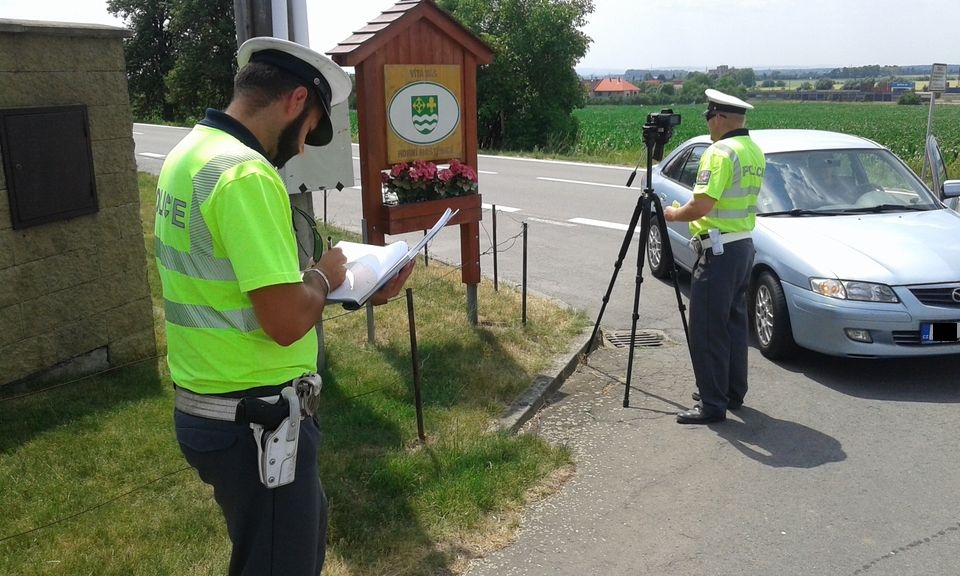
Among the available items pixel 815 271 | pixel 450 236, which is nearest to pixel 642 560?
pixel 815 271

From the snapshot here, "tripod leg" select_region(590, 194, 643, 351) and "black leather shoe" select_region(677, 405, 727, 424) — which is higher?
"tripod leg" select_region(590, 194, 643, 351)

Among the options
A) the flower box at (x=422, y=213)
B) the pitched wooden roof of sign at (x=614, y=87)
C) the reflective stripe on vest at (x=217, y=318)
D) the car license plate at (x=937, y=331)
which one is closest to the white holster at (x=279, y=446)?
the reflective stripe on vest at (x=217, y=318)

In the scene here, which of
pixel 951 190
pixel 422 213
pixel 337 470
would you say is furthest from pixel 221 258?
pixel 951 190

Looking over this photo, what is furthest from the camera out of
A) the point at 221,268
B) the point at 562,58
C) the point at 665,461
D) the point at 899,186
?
the point at 562,58

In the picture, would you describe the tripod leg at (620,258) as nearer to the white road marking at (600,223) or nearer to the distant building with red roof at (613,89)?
the white road marking at (600,223)

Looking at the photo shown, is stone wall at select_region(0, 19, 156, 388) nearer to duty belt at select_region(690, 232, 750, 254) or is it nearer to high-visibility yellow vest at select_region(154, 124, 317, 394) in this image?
high-visibility yellow vest at select_region(154, 124, 317, 394)

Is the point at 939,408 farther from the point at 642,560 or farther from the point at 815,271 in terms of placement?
the point at 642,560

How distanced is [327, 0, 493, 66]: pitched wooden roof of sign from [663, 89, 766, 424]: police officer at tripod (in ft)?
7.16

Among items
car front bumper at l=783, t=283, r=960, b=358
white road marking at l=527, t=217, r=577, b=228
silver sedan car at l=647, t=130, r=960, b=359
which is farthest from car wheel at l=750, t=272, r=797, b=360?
white road marking at l=527, t=217, r=577, b=228

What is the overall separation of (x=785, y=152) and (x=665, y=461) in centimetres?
364

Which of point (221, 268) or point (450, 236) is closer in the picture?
point (221, 268)

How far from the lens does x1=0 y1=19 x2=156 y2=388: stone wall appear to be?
5.10 meters

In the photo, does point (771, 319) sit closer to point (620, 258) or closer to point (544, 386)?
point (620, 258)

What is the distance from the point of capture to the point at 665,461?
16.3 feet
